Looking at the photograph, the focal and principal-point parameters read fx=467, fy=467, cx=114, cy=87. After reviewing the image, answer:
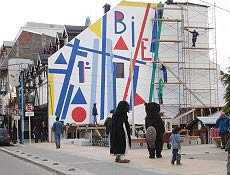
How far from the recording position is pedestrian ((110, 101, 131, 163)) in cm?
1577

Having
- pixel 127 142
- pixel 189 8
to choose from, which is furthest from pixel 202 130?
pixel 189 8

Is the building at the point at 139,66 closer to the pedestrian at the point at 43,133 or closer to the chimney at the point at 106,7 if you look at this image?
the pedestrian at the point at 43,133

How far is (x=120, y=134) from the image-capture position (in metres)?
15.8

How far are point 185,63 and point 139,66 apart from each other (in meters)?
4.53

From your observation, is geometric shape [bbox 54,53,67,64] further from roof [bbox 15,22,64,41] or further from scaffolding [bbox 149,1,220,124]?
roof [bbox 15,22,64,41]

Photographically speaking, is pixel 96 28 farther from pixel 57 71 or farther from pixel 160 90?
pixel 160 90

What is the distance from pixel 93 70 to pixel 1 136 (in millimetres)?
10146

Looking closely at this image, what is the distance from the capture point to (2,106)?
230 ft

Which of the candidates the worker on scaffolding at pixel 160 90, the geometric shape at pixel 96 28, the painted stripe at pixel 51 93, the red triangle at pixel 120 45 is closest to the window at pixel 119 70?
the red triangle at pixel 120 45

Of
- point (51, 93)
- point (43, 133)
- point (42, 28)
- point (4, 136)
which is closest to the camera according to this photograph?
point (4, 136)

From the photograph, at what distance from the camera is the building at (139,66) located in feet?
130

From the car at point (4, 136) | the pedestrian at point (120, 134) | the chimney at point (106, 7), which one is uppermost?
the chimney at point (106, 7)

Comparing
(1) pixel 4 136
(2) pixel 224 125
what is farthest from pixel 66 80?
(2) pixel 224 125

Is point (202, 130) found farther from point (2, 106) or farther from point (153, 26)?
point (2, 106)
